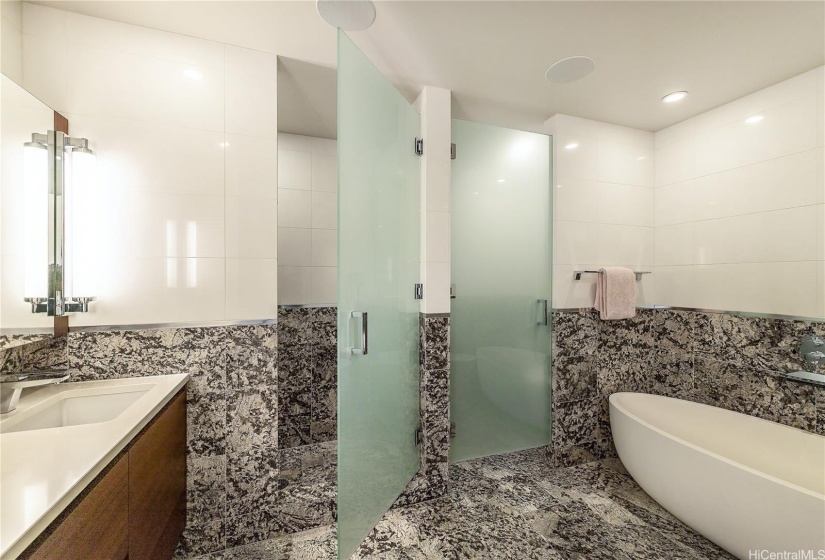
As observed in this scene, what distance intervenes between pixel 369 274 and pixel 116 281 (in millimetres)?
1124

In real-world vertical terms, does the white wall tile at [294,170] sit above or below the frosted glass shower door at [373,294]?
above

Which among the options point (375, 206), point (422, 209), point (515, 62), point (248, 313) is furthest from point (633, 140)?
point (248, 313)

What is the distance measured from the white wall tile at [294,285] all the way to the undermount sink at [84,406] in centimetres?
116

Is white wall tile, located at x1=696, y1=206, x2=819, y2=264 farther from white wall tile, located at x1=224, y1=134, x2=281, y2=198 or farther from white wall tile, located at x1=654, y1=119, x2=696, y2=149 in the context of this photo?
white wall tile, located at x1=224, y1=134, x2=281, y2=198

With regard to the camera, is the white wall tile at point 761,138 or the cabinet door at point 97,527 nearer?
the cabinet door at point 97,527

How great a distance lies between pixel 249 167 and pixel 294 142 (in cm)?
105

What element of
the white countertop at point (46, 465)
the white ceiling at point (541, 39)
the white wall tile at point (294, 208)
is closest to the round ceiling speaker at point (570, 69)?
the white ceiling at point (541, 39)

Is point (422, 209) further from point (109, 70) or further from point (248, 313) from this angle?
point (109, 70)

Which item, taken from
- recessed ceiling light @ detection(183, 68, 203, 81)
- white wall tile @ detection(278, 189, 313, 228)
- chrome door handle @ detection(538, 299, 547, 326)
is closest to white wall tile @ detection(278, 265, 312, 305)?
white wall tile @ detection(278, 189, 313, 228)

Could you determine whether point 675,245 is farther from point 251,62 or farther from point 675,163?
point 251,62

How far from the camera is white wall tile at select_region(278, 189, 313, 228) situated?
8.40ft

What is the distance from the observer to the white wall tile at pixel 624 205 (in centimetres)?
252

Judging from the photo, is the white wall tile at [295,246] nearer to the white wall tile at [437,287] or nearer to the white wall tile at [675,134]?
the white wall tile at [437,287]

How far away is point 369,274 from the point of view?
63.1 inches
